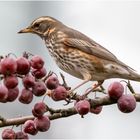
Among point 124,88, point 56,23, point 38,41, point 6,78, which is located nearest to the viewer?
point 6,78

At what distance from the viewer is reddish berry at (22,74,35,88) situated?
159 inches

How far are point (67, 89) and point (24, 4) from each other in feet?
50.3

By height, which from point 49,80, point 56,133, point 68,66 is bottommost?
point 56,133

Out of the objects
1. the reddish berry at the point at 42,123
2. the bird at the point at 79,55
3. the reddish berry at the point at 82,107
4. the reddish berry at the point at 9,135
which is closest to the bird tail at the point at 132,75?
the bird at the point at 79,55

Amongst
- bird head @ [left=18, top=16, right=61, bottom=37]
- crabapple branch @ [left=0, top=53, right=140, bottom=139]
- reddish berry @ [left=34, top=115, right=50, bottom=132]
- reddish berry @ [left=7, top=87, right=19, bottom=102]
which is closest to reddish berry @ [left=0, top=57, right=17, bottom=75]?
crabapple branch @ [left=0, top=53, right=140, bottom=139]

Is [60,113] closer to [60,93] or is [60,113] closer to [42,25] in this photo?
[60,93]

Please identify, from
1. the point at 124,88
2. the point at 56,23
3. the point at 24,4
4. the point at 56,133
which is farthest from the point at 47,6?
the point at 124,88

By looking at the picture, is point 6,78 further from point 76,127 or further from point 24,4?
point 24,4

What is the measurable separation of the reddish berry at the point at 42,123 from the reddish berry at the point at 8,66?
326 mm

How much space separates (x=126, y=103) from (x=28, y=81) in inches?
24.9

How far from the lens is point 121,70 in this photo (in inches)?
216

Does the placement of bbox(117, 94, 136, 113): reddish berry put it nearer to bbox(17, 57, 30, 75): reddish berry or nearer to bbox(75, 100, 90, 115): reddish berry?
bbox(75, 100, 90, 115): reddish berry

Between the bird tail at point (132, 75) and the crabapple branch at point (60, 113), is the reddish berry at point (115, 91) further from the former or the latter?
the bird tail at point (132, 75)

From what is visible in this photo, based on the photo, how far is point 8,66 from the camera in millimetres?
3971
